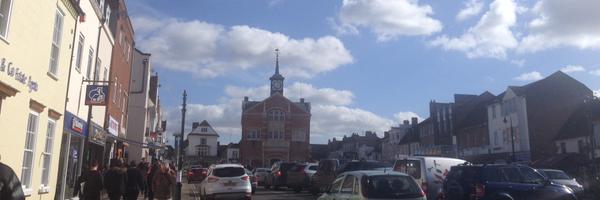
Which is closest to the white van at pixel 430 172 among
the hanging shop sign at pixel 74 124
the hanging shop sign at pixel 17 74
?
the hanging shop sign at pixel 74 124

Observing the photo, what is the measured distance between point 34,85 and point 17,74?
4.32 ft

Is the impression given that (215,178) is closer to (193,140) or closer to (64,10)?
(64,10)

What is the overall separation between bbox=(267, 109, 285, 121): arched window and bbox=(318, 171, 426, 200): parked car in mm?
76520

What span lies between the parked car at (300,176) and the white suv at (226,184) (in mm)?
8542

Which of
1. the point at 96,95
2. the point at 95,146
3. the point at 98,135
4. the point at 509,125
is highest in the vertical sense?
the point at 509,125

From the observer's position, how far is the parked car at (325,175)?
2439 centimetres

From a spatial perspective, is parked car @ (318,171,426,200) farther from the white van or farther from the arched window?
the arched window

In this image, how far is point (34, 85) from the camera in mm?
13617

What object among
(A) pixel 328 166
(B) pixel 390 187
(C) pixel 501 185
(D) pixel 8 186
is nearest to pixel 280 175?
(A) pixel 328 166

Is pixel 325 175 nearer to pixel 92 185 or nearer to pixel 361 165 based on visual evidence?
pixel 361 165

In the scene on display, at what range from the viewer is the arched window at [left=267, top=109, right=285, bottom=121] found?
88.9 m

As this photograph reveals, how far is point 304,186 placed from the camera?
30688mm

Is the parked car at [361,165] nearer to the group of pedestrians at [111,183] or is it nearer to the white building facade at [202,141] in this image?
the group of pedestrians at [111,183]

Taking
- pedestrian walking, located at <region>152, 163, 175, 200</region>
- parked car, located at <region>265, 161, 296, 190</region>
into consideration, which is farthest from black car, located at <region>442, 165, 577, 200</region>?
parked car, located at <region>265, 161, 296, 190</region>
